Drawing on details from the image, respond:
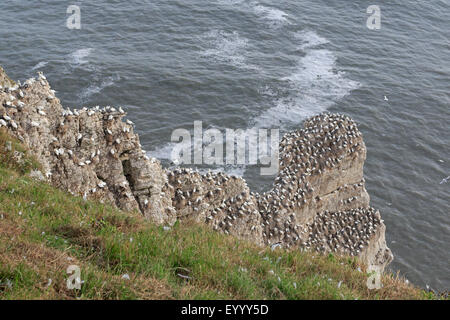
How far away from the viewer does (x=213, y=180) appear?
21.9m

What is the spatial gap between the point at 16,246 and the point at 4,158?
6.25m

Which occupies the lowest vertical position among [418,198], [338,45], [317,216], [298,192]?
[418,198]

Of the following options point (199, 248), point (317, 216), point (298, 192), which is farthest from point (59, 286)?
point (317, 216)

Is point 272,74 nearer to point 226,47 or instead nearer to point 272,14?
point 226,47

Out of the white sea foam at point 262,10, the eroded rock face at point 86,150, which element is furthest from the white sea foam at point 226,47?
the eroded rock face at point 86,150

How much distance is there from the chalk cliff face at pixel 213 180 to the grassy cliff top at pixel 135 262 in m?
3.96

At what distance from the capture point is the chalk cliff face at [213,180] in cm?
1555

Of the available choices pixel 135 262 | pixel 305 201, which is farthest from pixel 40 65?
pixel 135 262

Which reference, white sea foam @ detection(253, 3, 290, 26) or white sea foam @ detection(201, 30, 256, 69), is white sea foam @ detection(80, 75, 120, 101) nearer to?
white sea foam @ detection(201, 30, 256, 69)

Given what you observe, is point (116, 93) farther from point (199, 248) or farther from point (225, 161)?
point (199, 248)

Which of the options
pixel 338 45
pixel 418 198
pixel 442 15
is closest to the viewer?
pixel 418 198

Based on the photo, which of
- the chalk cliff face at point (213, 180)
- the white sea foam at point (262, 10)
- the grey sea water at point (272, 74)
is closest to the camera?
the chalk cliff face at point (213, 180)

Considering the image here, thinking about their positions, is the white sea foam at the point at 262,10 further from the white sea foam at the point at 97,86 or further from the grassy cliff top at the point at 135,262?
the grassy cliff top at the point at 135,262

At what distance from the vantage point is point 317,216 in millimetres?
29500
